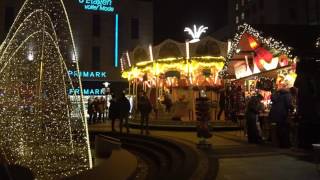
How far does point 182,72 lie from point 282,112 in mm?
14879

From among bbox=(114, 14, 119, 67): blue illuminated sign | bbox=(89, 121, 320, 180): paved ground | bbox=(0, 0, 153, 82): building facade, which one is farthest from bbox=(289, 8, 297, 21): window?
bbox=(89, 121, 320, 180): paved ground

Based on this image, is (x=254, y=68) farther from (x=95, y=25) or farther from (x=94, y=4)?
(x=94, y=4)

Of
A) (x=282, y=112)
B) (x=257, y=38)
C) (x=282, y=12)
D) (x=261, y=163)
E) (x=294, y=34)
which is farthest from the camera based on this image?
(x=282, y=12)

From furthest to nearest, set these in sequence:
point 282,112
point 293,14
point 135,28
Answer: point 293,14
point 135,28
point 282,112

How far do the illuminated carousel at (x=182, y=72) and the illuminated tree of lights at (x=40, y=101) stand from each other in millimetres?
11460

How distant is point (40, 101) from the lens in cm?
1232

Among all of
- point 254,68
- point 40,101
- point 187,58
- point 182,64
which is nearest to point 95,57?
point 182,64

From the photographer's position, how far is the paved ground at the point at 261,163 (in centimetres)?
841

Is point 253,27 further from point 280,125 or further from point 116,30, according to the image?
point 116,30

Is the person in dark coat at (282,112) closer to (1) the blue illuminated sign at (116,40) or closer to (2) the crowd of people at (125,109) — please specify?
(2) the crowd of people at (125,109)

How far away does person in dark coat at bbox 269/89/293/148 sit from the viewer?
12.2 meters

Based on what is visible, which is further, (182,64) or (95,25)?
(95,25)

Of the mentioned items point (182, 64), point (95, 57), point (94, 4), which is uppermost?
point (94, 4)

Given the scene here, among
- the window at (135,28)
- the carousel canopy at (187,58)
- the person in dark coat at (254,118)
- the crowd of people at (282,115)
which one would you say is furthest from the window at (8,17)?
the crowd of people at (282,115)
